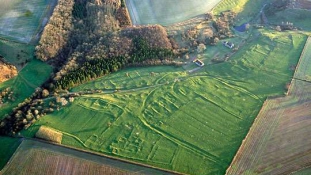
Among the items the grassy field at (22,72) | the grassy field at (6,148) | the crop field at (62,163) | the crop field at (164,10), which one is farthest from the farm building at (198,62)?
the grassy field at (6,148)

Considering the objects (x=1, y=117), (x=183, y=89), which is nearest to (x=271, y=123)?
(x=183, y=89)

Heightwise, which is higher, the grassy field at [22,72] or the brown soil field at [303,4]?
the brown soil field at [303,4]

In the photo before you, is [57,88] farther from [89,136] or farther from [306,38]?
[306,38]

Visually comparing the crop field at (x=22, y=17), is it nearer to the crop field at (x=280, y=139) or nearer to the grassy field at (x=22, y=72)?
the grassy field at (x=22, y=72)

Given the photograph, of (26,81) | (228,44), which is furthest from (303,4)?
(26,81)

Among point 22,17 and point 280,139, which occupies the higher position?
point 22,17

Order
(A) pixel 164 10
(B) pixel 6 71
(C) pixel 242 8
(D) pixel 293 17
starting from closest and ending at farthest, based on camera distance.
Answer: (B) pixel 6 71 < (A) pixel 164 10 < (D) pixel 293 17 < (C) pixel 242 8

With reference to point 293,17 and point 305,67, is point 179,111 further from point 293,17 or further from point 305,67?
point 293,17
